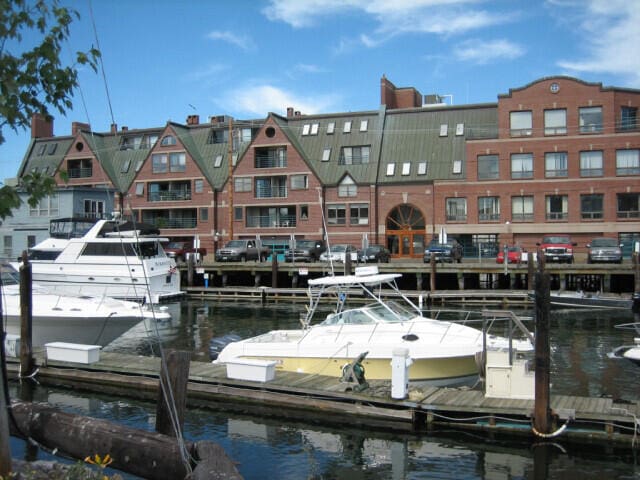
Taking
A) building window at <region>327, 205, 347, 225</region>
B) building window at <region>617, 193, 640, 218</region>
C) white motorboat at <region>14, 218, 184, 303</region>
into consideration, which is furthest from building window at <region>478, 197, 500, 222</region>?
white motorboat at <region>14, 218, 184, 303</region>

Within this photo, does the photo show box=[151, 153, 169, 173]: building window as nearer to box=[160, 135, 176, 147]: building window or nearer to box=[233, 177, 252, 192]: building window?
box=[160, 135, 176, 147]: building window

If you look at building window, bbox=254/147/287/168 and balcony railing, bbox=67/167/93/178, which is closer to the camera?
building window, bbox=254/147/287/168

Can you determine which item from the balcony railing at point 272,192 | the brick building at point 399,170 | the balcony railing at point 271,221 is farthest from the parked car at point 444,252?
the balcony railing at point 272,192

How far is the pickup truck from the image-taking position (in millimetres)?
48625

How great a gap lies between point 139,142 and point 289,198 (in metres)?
20.3

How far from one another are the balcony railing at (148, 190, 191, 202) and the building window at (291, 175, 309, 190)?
10.9m

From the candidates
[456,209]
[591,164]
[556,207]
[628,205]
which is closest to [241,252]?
[456,209]

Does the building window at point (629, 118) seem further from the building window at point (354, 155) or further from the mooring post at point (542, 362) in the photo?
the mooring post at point (542, 362)

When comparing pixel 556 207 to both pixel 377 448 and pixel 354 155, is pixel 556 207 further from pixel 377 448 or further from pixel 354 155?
pixel 377 448

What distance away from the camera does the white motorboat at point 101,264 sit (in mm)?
37625

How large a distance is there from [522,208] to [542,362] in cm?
4146

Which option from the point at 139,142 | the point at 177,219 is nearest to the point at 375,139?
the point at 177,219

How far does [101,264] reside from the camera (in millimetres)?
38156

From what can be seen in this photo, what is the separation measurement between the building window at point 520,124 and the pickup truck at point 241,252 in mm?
22360
